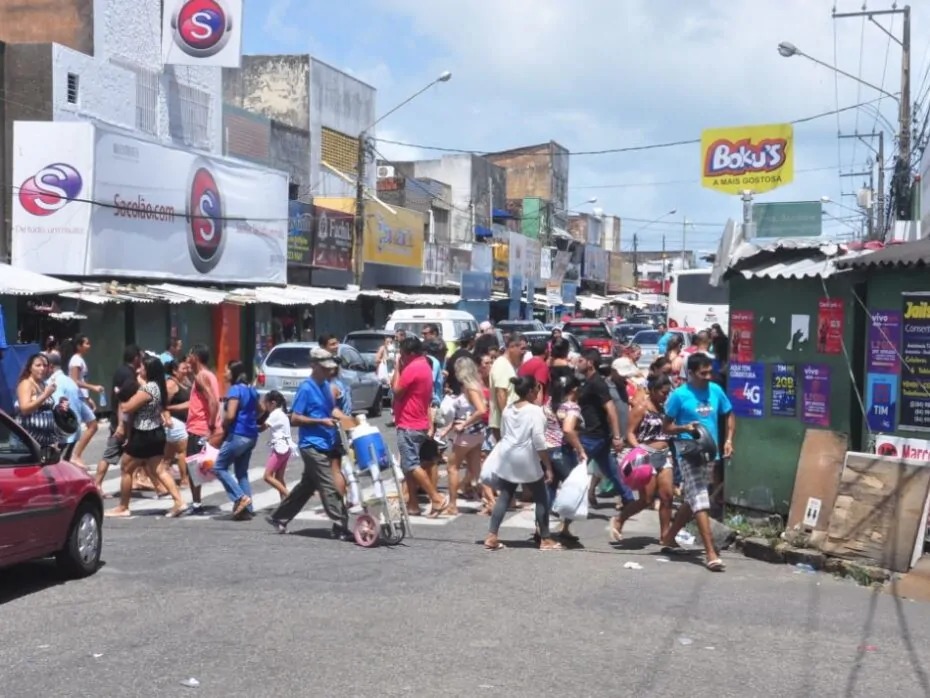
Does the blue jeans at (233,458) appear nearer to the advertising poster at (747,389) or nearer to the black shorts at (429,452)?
the black shorts at (429,452)

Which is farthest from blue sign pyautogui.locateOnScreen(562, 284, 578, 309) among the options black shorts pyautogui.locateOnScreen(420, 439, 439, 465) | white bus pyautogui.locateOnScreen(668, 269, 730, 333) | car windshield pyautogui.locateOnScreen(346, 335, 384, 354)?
black shorts pyautogui.locateOnScreen(420, 439, 439, 465)

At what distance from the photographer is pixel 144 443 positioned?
12.1 m

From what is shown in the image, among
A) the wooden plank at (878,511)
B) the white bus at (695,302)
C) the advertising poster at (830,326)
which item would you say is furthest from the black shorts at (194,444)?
the white bus at (695,302)

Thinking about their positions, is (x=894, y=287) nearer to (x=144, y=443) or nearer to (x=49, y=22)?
(x=144, y=443)

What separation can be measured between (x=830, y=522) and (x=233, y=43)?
2438cm

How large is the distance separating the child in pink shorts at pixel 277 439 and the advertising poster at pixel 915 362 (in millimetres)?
5903

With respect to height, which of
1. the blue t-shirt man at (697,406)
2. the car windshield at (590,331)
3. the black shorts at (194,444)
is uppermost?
the car windshield at (590,331)

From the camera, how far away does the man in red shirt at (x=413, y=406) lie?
12.2 m

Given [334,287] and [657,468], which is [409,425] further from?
[334,287]

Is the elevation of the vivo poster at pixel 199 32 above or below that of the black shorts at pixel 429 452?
above

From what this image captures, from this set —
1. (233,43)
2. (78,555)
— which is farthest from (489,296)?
(78,555)

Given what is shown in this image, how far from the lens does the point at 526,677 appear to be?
6.59m

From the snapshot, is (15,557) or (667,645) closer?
(667,645)

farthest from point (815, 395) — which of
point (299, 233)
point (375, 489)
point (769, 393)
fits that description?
point (299, 233)
